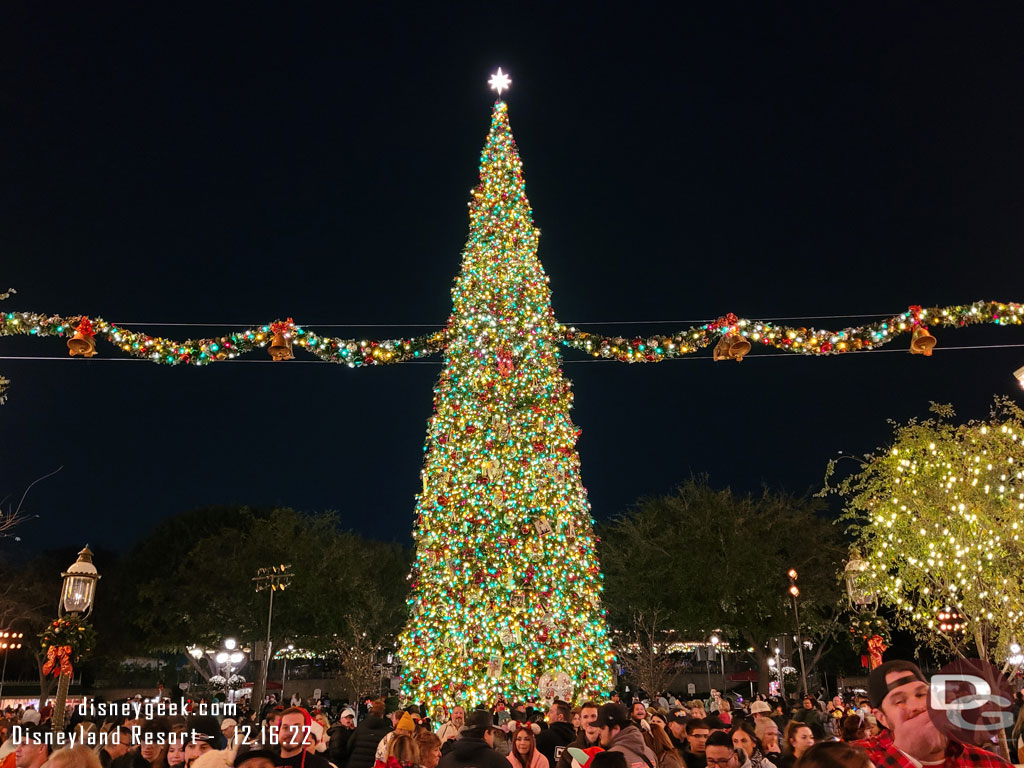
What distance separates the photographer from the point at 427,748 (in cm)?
790

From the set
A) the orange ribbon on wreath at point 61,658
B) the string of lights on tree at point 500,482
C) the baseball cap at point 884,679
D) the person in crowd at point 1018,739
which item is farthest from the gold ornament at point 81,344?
the person in crowd at point 1018,739

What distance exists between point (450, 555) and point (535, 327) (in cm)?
566

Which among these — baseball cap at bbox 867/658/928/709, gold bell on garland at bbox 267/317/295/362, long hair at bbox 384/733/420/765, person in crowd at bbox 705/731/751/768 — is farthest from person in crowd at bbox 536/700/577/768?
gold bell on garland at bbox 267/317/295/362

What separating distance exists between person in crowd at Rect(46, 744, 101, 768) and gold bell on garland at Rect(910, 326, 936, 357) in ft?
40.6

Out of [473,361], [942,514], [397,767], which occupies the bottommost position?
[397,767]

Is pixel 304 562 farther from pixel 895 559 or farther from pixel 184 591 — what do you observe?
pixel 895 559

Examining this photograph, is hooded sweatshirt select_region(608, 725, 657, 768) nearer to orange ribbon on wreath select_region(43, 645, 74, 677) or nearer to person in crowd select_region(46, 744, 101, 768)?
person in crowd select_region(46, 744, 101, 768)

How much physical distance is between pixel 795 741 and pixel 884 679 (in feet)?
12.8

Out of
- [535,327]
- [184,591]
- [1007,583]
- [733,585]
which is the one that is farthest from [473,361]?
[184,591]

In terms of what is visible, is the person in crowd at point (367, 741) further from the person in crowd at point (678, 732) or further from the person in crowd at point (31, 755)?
the person in crowd at point (678, 732)

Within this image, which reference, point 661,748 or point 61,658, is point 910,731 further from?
point 61,658

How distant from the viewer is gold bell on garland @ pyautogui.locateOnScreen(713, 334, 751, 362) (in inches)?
488

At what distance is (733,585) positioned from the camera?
3080cm

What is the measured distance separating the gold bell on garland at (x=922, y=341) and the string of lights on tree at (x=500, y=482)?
2.03 ft
